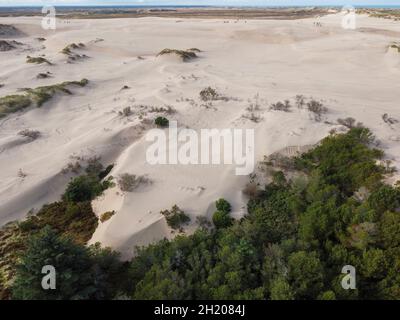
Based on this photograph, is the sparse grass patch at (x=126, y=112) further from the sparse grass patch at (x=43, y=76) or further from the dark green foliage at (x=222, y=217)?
the sparse grass patch at (x=43, y=76)

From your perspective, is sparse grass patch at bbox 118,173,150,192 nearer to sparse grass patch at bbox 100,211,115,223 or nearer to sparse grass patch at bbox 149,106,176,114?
sparse grass patch at bbox 100,211,115,223

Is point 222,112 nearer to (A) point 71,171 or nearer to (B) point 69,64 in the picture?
(A) point 71,171

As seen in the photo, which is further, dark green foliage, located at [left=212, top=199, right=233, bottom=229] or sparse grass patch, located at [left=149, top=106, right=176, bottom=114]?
sparse grass patch, located at [left=149, top=106, right=176, bottom=114]

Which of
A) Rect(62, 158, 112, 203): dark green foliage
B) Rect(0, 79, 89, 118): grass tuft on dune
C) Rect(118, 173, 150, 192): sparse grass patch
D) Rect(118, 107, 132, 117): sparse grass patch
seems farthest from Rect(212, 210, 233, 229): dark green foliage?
Rect(0, 79, 89, 118): grass tuft on dune

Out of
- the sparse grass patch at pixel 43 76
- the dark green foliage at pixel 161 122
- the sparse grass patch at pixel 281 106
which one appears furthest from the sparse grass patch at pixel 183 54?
the dark green foliage at pixel 161 122

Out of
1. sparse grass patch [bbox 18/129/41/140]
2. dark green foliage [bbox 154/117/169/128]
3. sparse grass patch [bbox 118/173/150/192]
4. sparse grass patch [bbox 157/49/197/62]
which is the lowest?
sparse grass patch [bbox 118/173/150/192]

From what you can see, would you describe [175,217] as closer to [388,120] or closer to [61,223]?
[61,223]
